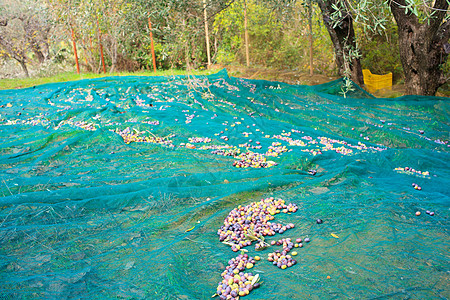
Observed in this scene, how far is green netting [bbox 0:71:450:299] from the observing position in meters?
2.19

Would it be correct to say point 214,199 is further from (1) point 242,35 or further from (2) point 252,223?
(1) point 242,35

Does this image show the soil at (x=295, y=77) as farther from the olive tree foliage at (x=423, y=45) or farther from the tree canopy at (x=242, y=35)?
the olive tree foliage at (x=423, y=45)

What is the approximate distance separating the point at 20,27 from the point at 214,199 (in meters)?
15.9

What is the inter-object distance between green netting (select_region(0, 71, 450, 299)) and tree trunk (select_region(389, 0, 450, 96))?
0.95 meters

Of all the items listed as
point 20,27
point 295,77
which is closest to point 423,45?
point 295,77

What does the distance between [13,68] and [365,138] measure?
704 inches

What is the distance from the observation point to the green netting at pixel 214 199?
2.19 meters

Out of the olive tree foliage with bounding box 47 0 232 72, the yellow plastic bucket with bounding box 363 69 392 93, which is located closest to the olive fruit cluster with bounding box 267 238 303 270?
the olive tree foliage with bounding box 47 0 232 72

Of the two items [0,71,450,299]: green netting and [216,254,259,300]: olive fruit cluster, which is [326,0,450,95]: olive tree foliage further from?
[216,254,259,300]: olive fruit cluster

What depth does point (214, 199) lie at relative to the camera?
10.3 ft

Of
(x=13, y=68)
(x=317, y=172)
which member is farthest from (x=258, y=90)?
(x=13, y=68)

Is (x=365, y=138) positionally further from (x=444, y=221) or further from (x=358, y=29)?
(x=358, y=29)

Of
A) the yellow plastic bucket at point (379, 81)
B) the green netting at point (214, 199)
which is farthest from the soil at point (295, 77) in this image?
the green netting at point (214, 199)

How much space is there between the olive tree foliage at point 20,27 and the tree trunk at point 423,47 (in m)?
14.0
